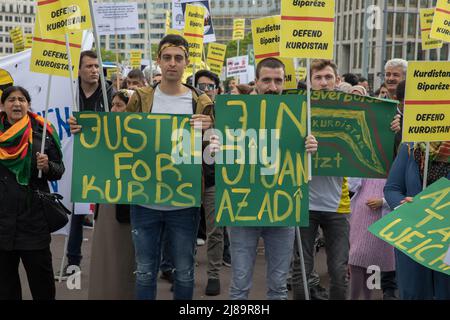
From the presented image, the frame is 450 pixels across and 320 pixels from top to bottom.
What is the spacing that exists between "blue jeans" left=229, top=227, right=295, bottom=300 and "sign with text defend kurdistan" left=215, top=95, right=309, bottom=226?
0.35 ft

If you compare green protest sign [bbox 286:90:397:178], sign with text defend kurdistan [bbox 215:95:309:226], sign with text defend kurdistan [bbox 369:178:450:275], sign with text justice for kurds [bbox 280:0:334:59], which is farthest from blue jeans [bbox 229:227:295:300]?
sign with text justice for kurds [bbox 280:0:334:59]

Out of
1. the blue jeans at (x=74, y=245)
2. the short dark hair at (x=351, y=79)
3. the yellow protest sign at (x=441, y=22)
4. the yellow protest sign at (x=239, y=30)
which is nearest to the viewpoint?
the yellow protest sign at (x=441, y=22)

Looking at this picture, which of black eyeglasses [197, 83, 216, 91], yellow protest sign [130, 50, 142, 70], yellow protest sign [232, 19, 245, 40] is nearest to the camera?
black eyeglasses [197, 83, 216, 91]

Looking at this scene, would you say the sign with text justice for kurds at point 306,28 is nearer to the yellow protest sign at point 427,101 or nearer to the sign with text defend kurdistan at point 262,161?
the sign with text defend kurdistan at point 262,161

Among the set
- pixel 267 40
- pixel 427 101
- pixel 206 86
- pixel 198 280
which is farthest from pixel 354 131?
pixel 206 86

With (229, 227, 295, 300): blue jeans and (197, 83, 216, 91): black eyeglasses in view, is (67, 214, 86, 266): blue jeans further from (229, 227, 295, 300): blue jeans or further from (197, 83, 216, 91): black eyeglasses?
(229, 227, 295, 300): blue jeans

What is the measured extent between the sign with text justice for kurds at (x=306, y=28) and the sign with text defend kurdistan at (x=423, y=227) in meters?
1.20

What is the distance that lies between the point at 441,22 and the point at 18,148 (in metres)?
3.16

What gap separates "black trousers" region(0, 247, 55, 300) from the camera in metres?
5.93

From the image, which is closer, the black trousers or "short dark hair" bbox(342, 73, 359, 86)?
the black trousers

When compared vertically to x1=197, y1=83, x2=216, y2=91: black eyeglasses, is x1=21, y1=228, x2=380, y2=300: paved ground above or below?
below

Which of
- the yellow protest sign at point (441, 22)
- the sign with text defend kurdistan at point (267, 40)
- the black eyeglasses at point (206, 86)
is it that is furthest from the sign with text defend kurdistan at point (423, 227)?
the black eyeglasses at point (206, 86)

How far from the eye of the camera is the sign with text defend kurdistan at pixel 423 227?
487cm
